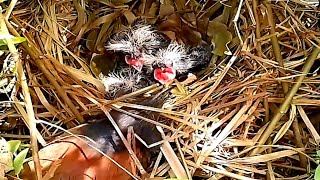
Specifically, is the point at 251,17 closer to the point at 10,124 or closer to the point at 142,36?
the point at 142,36

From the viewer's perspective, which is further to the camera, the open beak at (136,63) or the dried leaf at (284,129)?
the open beak at (136,63)

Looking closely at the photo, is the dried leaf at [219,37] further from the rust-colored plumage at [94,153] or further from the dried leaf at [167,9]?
the rust-colored plumage at [94,153]

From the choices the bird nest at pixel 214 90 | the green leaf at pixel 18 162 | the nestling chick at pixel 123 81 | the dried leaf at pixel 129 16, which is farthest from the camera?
the dried leaf at pixel 129 16

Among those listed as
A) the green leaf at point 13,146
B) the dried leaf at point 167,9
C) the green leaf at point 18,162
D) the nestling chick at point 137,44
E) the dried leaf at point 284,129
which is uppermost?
the dried leaf at point 167,9

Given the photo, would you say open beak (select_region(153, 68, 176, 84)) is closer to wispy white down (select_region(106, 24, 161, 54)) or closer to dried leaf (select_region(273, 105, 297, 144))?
wispy white down (select_region(106, 24, 161, 54))

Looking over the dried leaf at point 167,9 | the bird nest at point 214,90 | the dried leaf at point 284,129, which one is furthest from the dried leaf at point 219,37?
the dried leaf at point 284,129

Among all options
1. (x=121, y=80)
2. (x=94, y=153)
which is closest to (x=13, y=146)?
(x=94, y=153)

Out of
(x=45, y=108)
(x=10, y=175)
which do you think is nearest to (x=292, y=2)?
(x=45, y=108)
